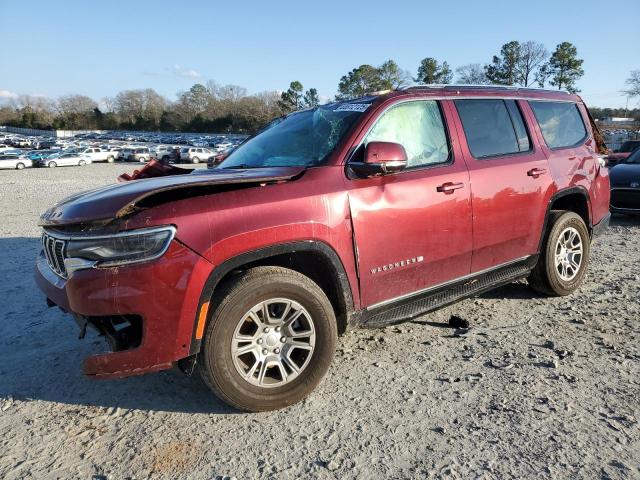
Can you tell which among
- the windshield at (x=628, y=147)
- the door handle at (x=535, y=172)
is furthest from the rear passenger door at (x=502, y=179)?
the windshield at (x=628, y=147)

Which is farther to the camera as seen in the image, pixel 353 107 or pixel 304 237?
pixel 353 107

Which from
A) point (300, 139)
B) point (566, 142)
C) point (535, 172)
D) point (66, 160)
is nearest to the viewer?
point (300, 139)

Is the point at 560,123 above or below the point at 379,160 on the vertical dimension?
above

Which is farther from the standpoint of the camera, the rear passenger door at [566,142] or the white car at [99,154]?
the white car at [99,154]

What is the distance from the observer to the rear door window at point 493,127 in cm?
389

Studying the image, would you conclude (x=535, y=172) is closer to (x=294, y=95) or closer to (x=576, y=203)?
(x=576, y=203)

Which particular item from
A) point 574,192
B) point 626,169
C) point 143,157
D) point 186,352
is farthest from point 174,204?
point 143,157

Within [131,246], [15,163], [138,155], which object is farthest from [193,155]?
[131,246]

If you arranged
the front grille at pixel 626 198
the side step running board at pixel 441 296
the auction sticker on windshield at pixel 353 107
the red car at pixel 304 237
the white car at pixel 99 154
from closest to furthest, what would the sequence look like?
the red car at pixel 304 237
the side step running board at pixel 441 296
the auction sticker on windshield at pixel 353 107
the front grille at pixel 626 198
the white car at pixel 99 154

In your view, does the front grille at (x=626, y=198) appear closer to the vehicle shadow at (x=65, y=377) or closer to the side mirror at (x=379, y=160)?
the side mirror at (x=379, y=160)

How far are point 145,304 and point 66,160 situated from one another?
144 feet

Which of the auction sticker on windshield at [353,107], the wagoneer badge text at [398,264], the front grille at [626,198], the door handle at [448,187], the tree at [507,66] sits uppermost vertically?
the tree at [507,66]

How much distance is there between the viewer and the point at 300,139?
12.0 feet

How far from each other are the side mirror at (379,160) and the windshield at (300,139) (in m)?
0.29
